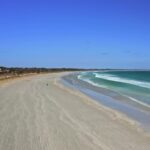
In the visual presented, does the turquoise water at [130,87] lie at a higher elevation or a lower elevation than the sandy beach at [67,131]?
lower

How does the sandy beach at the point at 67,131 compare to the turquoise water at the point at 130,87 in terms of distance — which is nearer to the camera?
the sandy beach at the point at 67,131

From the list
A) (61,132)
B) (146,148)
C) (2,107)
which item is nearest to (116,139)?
(146,148)

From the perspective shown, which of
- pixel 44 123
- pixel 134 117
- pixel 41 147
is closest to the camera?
pixel 41 147

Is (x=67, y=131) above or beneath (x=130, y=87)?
above

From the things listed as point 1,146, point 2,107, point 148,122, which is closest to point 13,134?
point 1,146

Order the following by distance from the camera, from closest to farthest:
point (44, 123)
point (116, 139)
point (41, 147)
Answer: point (41, 147) < point (116, 139) < point (44, 123)

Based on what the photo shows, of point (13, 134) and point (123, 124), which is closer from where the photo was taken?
point (13, 134)

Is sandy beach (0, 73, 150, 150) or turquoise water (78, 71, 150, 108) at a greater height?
sandy beach (0, 73, 150, 150)

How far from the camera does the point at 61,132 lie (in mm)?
11820

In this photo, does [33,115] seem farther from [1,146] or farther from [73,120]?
[1,146]

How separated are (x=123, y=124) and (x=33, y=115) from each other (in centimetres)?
379

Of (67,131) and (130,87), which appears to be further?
(130,87)

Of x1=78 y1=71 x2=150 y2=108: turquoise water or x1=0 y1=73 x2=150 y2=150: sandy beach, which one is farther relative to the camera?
x1=78 y1=71 x2=150 y2=108: turquoise water

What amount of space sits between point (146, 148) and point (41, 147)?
2.75 meters
